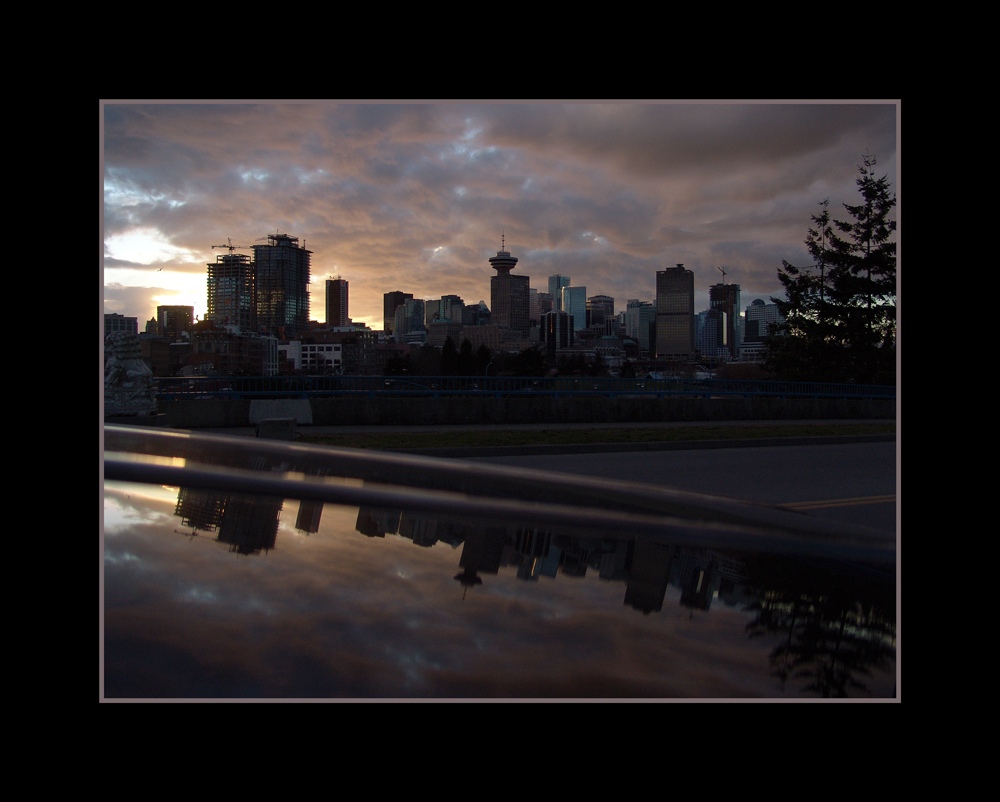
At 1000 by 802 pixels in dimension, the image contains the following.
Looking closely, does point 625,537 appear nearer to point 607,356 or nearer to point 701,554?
point 701,554

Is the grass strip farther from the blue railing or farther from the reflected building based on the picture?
the reflected building

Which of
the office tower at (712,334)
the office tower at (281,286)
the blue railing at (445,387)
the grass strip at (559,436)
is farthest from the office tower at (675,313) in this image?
the office tower at (281,286)

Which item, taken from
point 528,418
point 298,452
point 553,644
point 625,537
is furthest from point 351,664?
point 528,418

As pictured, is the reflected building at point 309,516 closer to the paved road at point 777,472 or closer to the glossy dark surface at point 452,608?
the glossy dark surface at point 452,608

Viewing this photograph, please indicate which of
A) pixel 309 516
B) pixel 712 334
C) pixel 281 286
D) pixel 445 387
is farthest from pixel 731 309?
pixel 281 286

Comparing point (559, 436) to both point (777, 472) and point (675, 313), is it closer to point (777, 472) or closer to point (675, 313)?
point (777, 472)
